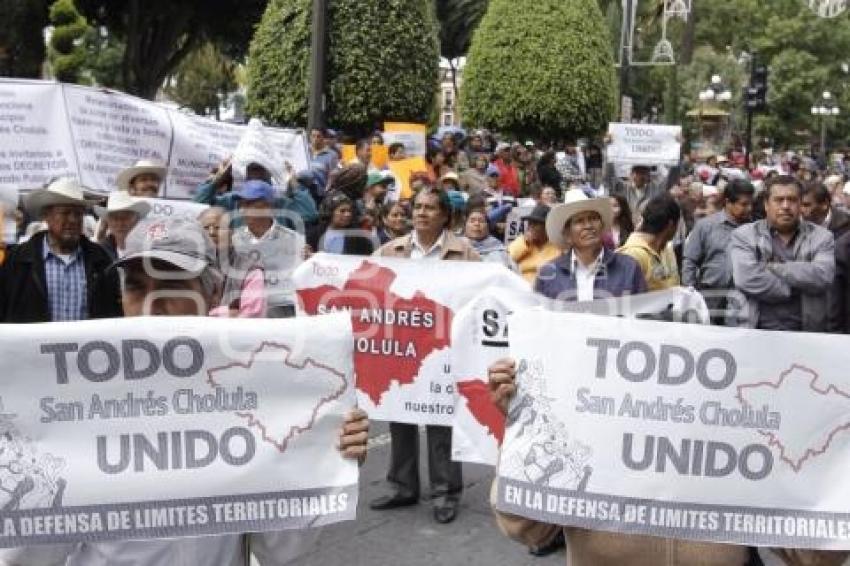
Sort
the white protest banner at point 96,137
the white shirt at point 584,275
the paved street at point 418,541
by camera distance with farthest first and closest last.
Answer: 1. the white protest banner at point 96,137
2. the paved street at point 418,541
3. the white shirt at point 584,275

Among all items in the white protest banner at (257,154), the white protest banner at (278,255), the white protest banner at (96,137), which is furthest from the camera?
the white protest banner at (257,154)

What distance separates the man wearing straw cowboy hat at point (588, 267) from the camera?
4.72 metres

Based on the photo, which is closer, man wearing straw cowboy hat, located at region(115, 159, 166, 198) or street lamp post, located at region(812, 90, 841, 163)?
man wearing straw cowboy hat, located at region(115, 159, 166, 198)

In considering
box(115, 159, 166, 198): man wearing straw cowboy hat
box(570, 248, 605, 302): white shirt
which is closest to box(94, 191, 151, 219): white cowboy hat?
box(115, 159, 166, 198): man wearing straw cowboy hat

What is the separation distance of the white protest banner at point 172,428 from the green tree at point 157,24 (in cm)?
2974

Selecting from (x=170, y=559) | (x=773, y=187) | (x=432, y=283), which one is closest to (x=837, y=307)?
(x=773, y=187)

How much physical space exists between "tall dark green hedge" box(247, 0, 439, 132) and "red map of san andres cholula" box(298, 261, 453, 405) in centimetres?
1045

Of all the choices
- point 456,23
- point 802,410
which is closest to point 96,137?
point 802,410

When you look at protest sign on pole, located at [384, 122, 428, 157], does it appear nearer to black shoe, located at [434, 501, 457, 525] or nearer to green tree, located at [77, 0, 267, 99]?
black shoe, located at [434, 501, 457, 525]

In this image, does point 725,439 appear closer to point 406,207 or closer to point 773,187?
point 773,187

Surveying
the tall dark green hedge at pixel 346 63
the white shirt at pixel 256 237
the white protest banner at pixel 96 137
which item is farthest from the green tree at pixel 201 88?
the white shirt at pixel 256 237

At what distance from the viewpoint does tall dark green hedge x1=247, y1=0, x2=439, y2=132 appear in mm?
15711

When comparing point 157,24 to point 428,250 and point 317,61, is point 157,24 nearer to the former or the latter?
point 317,61

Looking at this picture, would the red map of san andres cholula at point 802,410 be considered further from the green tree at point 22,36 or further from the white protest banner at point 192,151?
the green tree at point 22,36
